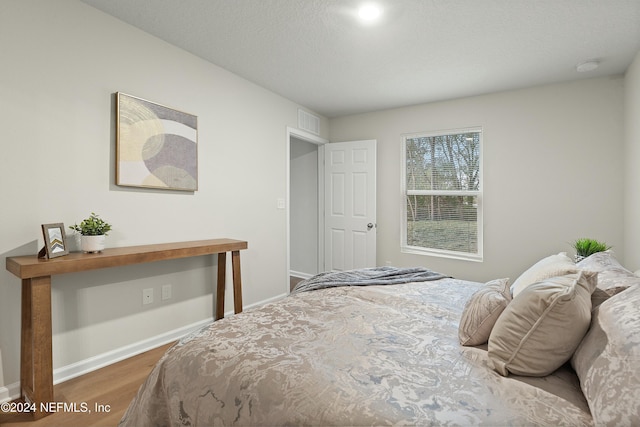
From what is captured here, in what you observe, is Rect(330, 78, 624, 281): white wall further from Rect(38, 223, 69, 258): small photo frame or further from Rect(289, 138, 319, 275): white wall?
Rect(38, 223, 69, 258): small photo frame

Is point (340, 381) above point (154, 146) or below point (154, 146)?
below

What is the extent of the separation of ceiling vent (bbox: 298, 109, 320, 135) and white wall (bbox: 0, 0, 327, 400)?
0.99 metres

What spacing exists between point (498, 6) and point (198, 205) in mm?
2788

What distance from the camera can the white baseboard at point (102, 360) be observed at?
1885 millimetres

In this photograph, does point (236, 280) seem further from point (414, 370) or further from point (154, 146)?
point (414, 370)

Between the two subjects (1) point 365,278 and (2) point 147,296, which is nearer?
(1) point 365,278

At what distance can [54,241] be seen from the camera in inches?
75.0

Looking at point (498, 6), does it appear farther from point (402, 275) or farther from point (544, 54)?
point (402, 275)

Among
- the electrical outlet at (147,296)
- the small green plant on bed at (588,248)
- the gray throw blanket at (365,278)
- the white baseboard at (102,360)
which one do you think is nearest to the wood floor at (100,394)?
the white baseboard at (102,360)

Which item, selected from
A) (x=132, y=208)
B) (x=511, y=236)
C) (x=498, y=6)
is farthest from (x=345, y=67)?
(x=511, y=236)

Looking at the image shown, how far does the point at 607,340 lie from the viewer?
0.95 m

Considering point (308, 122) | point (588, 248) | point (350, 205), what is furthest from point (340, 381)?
point (308, 122)

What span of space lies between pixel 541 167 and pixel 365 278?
8.58ft

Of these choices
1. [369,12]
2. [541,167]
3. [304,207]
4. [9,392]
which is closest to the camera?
[9,392]
